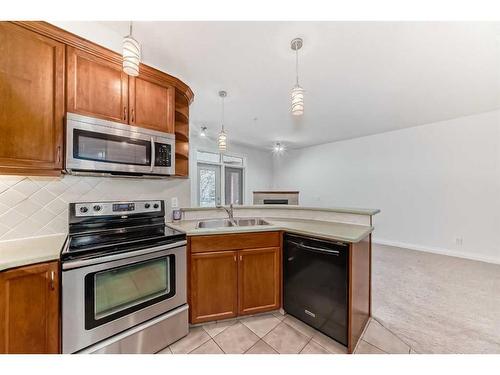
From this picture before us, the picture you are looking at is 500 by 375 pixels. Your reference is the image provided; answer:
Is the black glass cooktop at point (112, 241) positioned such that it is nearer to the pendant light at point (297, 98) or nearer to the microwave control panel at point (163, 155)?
the microwave control panel at point (163, 155)

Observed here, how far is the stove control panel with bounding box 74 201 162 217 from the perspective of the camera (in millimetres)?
1676

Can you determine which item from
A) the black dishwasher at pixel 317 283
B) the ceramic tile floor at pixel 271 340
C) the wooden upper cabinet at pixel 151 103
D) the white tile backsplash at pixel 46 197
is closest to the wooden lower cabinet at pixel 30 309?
the white tile backsplash at pixel 46 197

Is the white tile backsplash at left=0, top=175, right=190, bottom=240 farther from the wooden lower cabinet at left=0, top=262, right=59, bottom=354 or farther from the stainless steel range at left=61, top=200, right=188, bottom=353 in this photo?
the wooden lower cabinet at left=0, top=262, right=59, bottom=354

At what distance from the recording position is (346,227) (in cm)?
182

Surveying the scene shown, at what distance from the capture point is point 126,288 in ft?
4.58

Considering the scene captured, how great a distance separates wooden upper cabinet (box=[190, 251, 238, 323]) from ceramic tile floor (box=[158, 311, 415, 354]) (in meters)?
0.12

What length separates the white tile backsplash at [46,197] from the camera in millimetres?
1412

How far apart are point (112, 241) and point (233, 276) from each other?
3.36ft

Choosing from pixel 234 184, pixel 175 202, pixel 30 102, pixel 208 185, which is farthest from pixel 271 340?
pixel 234 184

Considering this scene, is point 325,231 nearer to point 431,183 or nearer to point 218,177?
point 431,183

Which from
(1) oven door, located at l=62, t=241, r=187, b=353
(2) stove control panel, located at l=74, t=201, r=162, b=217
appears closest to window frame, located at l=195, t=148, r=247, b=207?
(2) stove control panel, located at l=74, t=201, r=162, b=217
